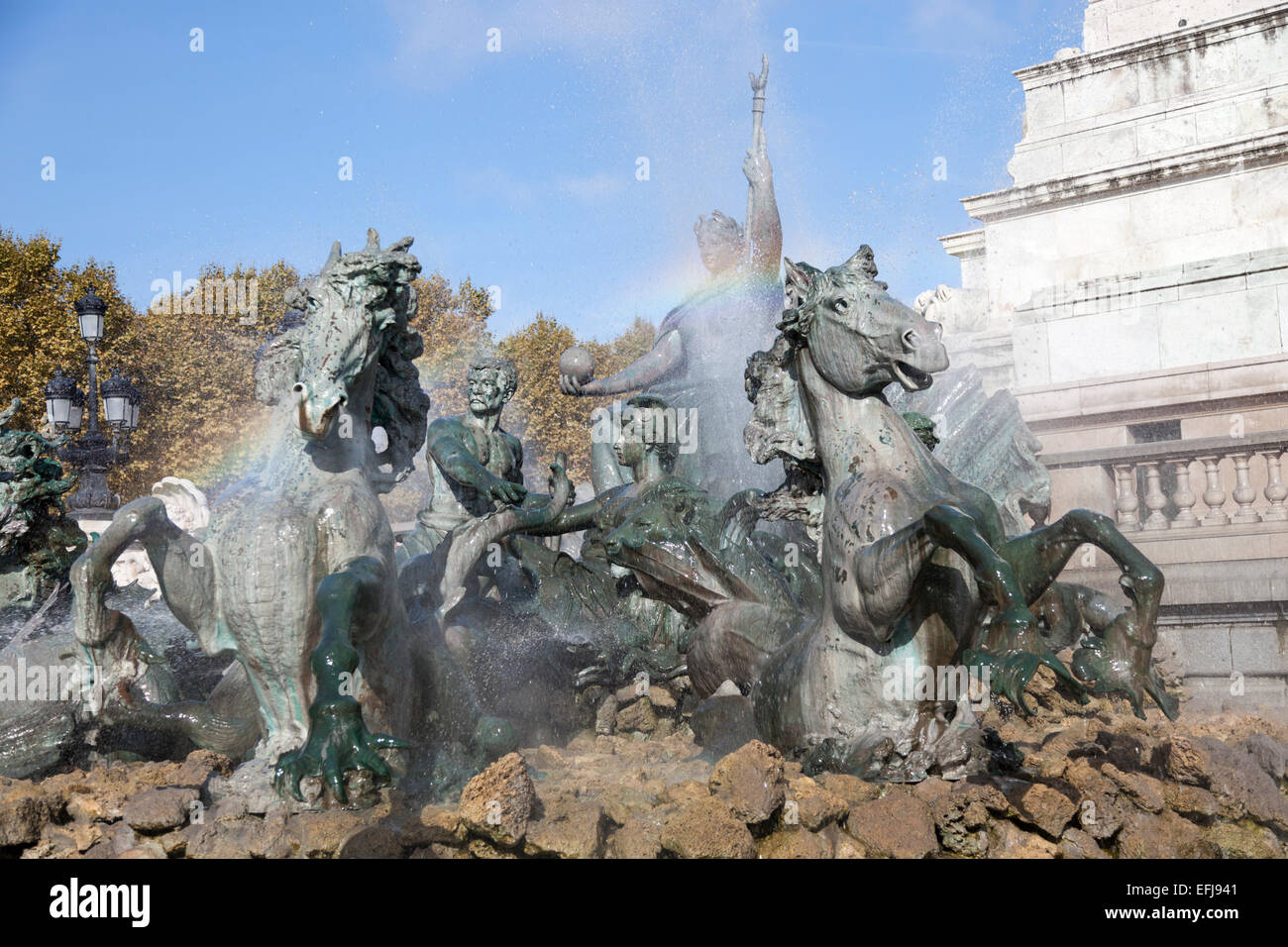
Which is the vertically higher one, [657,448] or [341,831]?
[657,448]

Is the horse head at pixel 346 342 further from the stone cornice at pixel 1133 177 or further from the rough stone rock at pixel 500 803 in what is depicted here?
the stone cornice at pixel 1133 177

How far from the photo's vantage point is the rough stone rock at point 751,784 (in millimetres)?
3322

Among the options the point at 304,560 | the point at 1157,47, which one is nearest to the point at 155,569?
the point at 304,560

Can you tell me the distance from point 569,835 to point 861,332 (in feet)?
6.65

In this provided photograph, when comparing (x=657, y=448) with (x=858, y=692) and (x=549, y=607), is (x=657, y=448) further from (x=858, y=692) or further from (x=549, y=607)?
(x=858, y=692)

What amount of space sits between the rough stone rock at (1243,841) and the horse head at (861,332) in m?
1.65

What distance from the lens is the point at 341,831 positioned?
3.37 metres

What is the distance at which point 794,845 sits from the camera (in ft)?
10.9

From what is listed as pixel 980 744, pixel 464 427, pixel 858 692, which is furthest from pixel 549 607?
pixel 980 744

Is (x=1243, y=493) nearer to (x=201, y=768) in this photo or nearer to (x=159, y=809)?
(x=201, y=768)

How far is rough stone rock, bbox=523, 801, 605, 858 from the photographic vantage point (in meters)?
3.22

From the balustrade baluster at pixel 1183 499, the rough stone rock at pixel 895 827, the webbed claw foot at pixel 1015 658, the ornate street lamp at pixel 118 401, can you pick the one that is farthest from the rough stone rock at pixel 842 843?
the ornate street lamp at pixel 118 401
